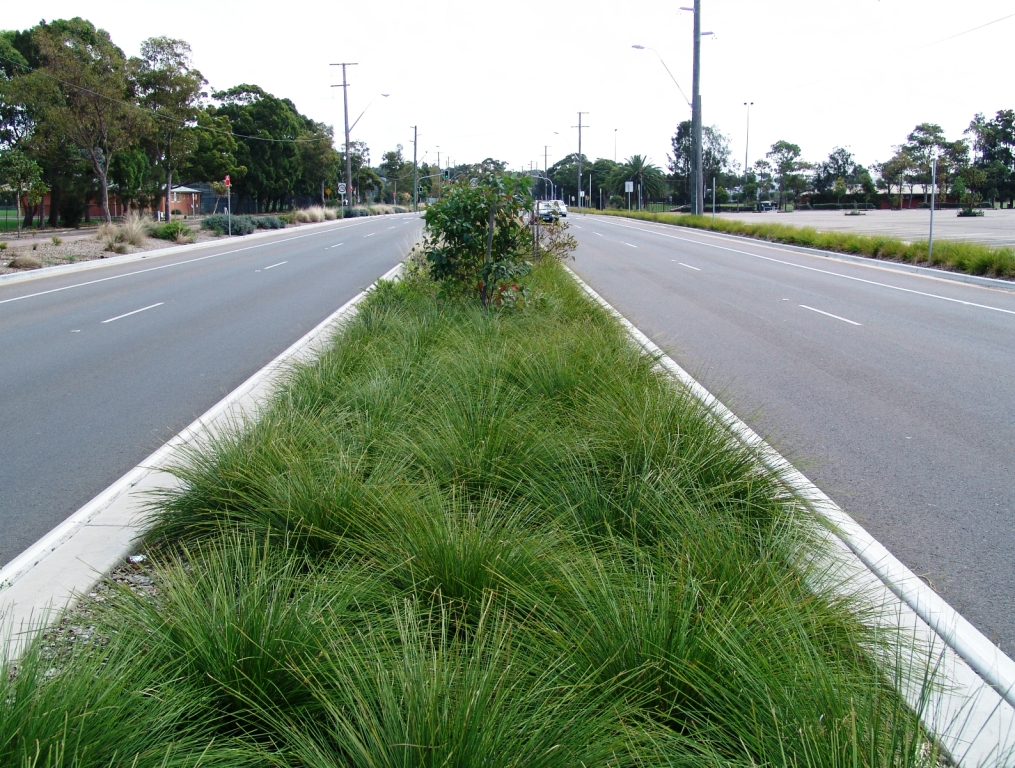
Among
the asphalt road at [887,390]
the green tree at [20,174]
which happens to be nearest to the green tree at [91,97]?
the green tree at [20,174]

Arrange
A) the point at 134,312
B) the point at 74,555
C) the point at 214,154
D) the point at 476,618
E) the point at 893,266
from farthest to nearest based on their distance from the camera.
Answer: the point at 214,154 → the point at 893,266 → the point at 134,312 → the point at 74,555 → the point at 476,618

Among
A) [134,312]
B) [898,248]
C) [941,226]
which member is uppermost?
[941,226]

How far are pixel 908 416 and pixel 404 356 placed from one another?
171 inches

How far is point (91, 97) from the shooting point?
38281 millimetres

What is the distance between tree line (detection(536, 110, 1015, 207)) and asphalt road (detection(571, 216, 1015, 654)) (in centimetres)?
6772

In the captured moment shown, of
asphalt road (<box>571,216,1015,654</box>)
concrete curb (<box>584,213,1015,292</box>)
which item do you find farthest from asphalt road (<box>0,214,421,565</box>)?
concrete curb (<box>584,213,1015,292</box>)

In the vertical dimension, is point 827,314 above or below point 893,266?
below

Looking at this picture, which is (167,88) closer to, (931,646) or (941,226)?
(941,226)

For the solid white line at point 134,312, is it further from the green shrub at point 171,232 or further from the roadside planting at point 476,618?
the green shrub at point 171,232

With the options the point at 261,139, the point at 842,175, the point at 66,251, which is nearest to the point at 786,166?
the point at 842,175

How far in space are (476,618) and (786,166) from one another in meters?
121

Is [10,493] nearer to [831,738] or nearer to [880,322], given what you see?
[831,738]

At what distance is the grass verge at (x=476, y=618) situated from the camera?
2486 millimetres

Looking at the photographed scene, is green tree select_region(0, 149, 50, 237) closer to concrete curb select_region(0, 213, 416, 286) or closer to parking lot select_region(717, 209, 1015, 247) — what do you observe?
concrete curb select_region(0, 213, 416, 286)
